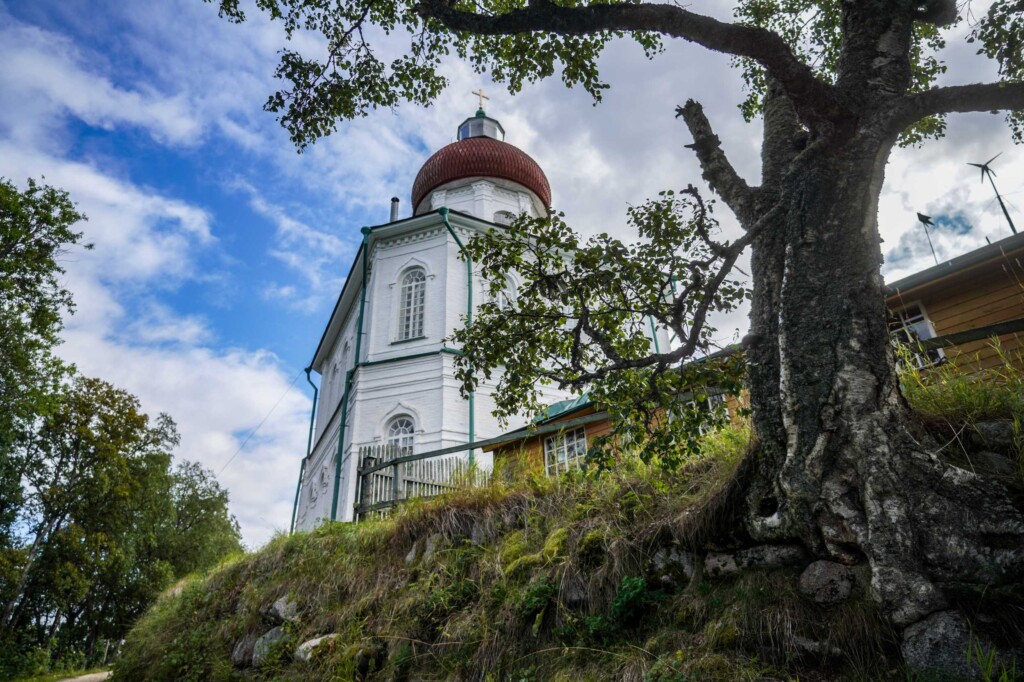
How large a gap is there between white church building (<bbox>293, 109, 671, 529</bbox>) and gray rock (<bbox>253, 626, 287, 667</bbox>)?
299 inches

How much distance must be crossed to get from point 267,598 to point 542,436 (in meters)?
5.71

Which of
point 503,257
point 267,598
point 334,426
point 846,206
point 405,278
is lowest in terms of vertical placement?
point 267,598

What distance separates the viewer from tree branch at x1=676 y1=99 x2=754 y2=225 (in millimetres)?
4957

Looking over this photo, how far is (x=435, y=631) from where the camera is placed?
19.2 ft

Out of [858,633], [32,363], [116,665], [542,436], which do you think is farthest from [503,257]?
[32,363]

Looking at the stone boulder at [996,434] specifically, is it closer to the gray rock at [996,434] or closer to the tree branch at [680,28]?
the gray rock at [996,434]

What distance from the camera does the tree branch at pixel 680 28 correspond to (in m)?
4.31

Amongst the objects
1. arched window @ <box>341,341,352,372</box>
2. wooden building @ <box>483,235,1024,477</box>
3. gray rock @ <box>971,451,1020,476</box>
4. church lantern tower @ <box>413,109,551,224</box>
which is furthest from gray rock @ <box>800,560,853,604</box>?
church lantern tower @ <box>413,109,551,224</box>

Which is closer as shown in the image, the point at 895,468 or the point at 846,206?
the point at 895,468

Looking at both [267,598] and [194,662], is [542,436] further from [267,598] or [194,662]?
[194,662]

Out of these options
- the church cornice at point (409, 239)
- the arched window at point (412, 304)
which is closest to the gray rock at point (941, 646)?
the arched window at point (412, 304)

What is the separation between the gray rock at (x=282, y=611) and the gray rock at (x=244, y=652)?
0.94 feet

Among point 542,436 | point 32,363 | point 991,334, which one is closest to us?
point 991,334

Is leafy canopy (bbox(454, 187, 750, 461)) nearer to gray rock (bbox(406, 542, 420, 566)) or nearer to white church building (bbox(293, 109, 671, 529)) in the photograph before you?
gray rock (bbox(406, 542, 420, 566))
